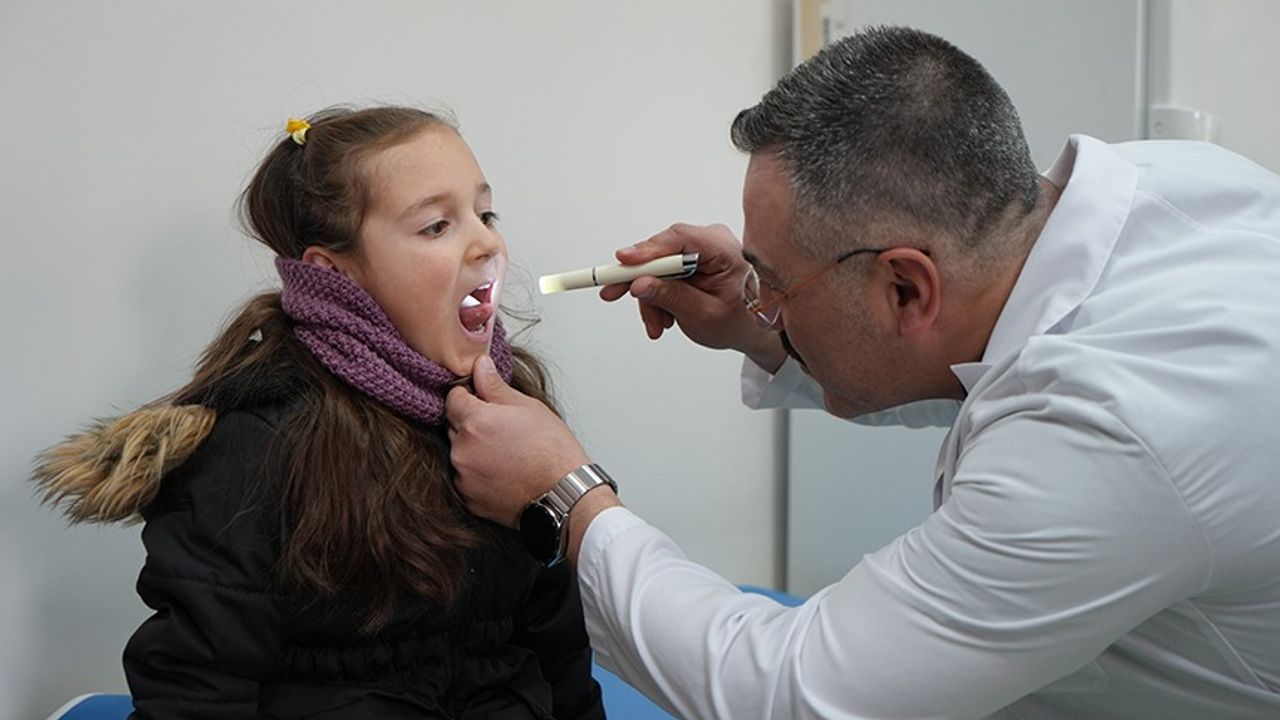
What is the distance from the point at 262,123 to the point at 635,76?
2.20 feet

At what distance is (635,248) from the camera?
5.17ft

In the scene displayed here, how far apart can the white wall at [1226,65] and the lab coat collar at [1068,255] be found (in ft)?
3.12

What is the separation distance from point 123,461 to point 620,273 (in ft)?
2.00

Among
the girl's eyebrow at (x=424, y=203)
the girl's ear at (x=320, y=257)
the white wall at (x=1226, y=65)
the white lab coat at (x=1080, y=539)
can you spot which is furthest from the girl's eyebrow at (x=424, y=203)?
the white wall at (x=1226, y=65)

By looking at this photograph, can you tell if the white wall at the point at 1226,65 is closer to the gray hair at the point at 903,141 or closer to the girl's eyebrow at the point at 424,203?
the gray hair at the point at 903,141

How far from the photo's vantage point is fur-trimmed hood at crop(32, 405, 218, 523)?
1.31 metres

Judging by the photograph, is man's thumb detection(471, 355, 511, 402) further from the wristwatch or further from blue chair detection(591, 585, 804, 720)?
blue chair detection(591, 585, 804, 720)

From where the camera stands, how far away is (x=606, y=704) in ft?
6.12

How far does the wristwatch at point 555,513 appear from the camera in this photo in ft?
4.31

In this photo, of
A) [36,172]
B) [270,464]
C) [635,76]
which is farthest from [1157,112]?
[36,172]

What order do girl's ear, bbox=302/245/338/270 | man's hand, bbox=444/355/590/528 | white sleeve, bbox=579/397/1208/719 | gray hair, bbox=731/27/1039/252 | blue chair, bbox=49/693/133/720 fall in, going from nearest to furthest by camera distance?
white sleeve, bbox=579/397/1208/719 < gray hair, bbox=731/27/1039/252 < man's hand, bbox=444/355/590/528 < girl's ear, bbox=302/245/338/270 < blue chair, bbox=49/693/133/720

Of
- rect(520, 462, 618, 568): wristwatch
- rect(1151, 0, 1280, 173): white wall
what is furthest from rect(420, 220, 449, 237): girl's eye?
rect(1151, 0, 1280, 173): white wall

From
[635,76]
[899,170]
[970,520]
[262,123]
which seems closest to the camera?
[970,520]

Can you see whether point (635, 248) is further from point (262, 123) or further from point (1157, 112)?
point (1157, 112)
